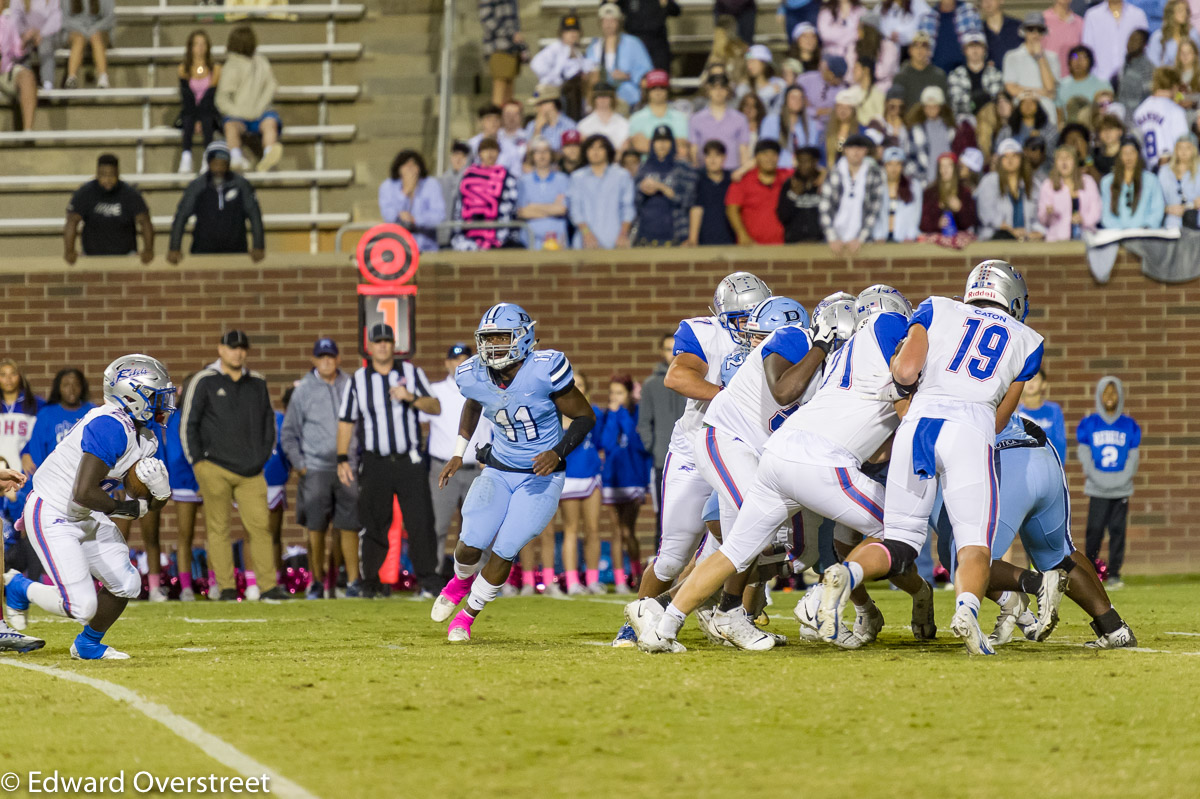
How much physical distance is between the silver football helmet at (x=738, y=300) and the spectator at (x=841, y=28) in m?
9.59

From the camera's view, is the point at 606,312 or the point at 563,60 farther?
the point at 563,60

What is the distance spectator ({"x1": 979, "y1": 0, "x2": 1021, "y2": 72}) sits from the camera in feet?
55.8

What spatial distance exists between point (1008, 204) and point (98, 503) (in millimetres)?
10675

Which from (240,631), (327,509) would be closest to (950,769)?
(240,631)

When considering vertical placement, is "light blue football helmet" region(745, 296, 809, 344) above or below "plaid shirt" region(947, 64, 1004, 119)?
below

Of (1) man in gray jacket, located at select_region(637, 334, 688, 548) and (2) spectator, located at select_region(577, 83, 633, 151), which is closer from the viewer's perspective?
(1) man in gray jacket, located at select_region(637, 334, 688, 548)

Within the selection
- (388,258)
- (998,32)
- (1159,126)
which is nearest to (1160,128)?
(1159,126)

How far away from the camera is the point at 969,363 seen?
7.18 metres

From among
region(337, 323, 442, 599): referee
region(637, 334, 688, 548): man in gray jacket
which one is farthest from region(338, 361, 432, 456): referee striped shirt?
region(637, 334, 688, 548): man in gray jacket

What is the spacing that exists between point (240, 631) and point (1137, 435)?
864 centimetres

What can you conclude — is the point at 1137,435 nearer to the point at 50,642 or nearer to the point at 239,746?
the point at 50,642

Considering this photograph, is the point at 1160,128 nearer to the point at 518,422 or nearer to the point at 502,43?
the point at 502,43

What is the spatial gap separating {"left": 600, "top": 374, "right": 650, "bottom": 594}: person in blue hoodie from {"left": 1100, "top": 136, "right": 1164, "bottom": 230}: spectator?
214 inches

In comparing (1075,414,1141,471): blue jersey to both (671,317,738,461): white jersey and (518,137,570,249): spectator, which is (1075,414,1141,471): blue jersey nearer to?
(518,137,570,249): spectator
